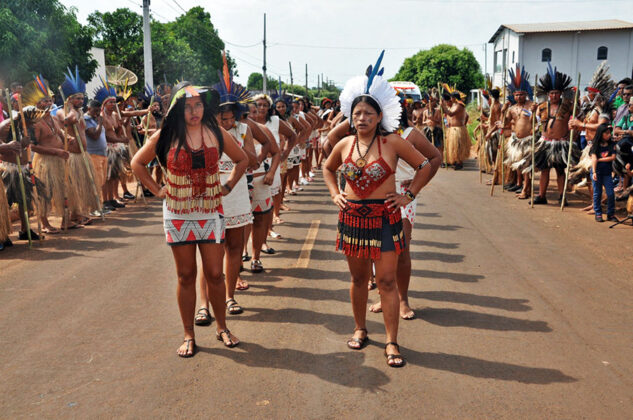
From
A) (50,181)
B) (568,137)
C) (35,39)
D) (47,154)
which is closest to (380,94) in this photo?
(47,154)

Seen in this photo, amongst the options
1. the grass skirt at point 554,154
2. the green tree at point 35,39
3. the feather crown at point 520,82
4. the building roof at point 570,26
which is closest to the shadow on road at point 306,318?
the grass skirt at point 554,154

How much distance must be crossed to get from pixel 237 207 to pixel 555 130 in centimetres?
821

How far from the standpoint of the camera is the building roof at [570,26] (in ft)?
168

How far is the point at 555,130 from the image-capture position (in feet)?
36.8

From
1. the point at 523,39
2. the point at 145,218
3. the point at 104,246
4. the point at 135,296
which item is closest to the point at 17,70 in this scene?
the point at 145,218

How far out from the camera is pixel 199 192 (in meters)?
4.28

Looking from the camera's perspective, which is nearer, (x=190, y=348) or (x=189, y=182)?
(x=189, y=182)

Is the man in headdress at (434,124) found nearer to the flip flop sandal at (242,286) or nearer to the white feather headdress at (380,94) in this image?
the flip flop sandal at (242,286)

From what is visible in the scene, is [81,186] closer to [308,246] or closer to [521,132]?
[308,246]

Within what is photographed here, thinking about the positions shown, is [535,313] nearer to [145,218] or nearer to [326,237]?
[326,237]

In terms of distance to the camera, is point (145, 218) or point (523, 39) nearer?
point (145, 218)

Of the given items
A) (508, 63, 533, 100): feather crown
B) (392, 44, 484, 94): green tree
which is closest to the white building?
(392, 44, 484, 94): green tree

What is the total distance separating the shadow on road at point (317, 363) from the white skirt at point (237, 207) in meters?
1.10

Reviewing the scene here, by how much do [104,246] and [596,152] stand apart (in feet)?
25.7
